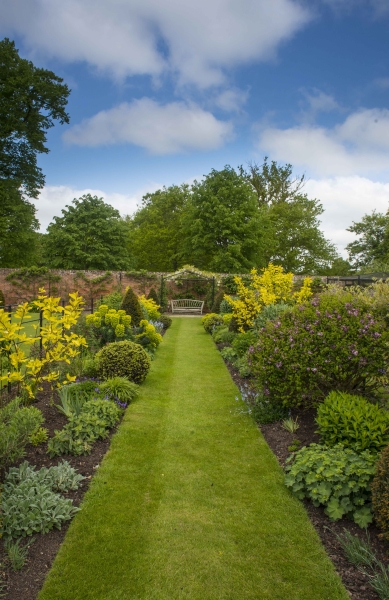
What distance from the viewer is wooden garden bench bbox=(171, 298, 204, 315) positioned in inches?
809

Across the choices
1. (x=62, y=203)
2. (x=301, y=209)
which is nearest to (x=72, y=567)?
(x=62, y=203)

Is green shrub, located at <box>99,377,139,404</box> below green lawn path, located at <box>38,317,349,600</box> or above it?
above

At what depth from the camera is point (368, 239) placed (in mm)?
33562

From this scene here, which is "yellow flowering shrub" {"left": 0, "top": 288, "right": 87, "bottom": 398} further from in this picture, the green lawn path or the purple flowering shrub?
the purple flowering shrub

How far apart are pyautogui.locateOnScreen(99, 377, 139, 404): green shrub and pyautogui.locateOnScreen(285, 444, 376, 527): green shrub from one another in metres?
2.91

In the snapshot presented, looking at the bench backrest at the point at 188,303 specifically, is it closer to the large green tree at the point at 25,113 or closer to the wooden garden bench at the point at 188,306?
the wooden garden bench at the point at 188,306

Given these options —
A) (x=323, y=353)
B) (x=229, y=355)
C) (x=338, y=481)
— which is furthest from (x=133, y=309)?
(x=338, y=481)

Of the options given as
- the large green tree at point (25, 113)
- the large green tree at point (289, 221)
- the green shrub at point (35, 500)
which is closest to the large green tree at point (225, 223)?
the large green tree at point (289, 221)

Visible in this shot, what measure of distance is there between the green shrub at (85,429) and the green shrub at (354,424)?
8.21ft

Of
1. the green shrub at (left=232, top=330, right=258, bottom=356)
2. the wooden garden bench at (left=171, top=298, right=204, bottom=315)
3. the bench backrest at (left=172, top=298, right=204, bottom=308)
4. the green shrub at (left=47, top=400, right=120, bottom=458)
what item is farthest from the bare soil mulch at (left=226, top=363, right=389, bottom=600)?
the bench backrest at (left=172, top=298, right=204, bottom=308)

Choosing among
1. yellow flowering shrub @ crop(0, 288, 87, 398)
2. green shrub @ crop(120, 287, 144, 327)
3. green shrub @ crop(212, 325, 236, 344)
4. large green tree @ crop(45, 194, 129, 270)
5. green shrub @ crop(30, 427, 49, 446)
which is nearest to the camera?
yellow flowering shrub @ crop(0, 288, 87, 398)

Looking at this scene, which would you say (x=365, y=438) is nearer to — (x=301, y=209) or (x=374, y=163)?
(x=374, y=163)

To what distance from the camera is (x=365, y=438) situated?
10.1ft

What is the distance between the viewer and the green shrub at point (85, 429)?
12.2 ft
